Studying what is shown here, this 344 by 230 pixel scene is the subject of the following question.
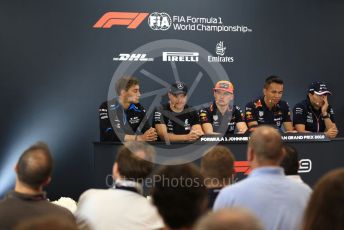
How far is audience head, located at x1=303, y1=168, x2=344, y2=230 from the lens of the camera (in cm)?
156

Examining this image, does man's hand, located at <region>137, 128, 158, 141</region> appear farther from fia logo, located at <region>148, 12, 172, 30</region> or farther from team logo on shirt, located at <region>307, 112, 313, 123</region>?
fia logo, located at <region>148, 12, 172, 30</region>

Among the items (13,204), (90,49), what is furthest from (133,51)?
(13,204)

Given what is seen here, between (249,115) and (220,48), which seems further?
(220,48)

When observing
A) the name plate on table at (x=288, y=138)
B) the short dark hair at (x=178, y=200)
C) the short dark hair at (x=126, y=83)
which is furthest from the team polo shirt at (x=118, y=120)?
the short dark hair at (x=178, y=200)

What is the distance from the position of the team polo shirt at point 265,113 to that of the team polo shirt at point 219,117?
15cm

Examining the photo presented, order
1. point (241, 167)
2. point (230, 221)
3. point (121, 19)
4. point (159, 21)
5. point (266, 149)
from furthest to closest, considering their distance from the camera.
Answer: point (159, 21) → point (121, 19) → point (241, 167) → point (266, 149) → point (230, 221)

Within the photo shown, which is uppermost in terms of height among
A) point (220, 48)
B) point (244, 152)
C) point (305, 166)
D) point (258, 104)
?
point (220, 48)

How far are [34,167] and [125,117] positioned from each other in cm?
314

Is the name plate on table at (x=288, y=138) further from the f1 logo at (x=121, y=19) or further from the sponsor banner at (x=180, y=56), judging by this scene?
the f1 logo at (x=121, y=19)

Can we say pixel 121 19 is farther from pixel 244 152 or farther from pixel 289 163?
pixel 289 163

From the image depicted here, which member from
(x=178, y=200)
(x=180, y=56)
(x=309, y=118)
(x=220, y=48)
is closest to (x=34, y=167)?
(x=178, y=200)

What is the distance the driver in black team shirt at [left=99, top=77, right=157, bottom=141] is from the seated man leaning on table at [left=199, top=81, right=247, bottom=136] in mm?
810

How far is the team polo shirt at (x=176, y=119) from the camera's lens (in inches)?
235

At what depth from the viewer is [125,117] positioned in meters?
5.63
